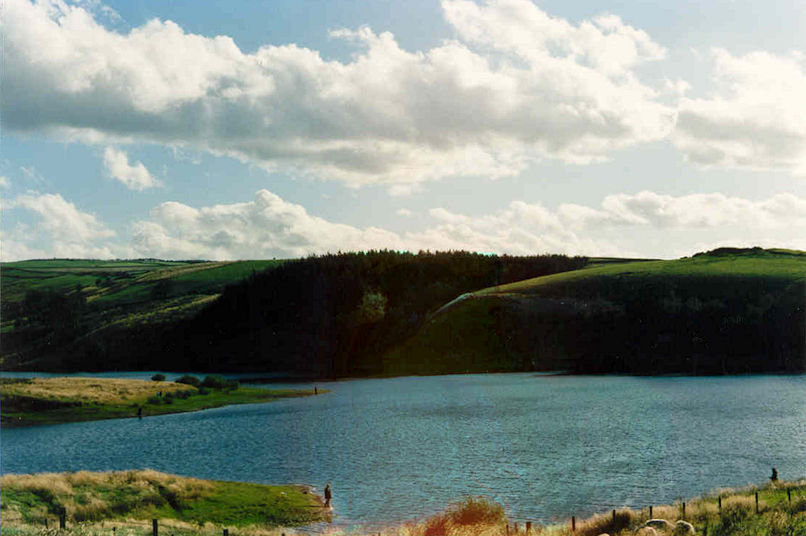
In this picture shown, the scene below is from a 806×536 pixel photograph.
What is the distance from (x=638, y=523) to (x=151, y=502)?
2972cm

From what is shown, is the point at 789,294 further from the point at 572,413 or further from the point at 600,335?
the point at 572,413

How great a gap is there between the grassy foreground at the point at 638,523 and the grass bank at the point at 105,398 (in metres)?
60.8

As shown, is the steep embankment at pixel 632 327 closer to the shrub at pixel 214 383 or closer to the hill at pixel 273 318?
the hill at pixel 273 318

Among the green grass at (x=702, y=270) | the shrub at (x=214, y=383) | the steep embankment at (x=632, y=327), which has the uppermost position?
the green grass at (x=702, y=270)

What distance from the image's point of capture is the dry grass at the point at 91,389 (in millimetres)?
95312

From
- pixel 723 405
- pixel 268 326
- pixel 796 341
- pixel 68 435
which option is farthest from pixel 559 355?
pixel 68 435

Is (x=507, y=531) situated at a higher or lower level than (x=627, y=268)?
lower

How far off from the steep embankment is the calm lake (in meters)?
31.1

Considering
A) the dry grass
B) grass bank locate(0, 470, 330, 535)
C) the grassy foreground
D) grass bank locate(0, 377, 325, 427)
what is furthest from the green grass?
the grassy foreground

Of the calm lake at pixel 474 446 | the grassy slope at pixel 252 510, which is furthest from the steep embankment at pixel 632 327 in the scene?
the grassy slope at pixel 252 510

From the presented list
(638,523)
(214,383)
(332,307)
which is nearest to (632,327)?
(332,307)

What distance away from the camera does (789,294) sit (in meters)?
144

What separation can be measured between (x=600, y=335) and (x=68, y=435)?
10138 cm

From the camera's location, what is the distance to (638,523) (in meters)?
33.9
